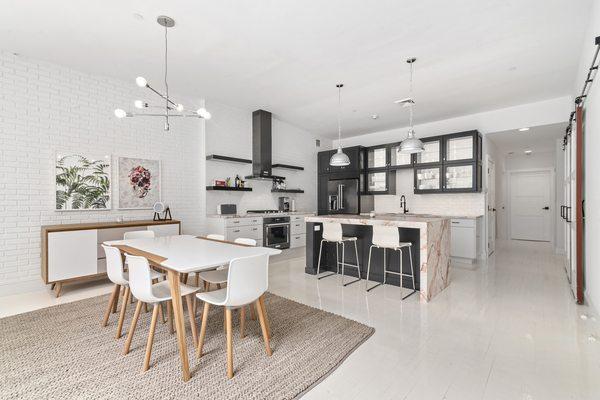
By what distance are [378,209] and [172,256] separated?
5.68 meters

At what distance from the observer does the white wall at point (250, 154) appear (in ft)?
18.0

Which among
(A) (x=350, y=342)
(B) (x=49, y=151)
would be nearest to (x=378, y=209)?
(A) (x=350, y=342)

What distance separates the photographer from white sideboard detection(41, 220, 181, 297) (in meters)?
3.48

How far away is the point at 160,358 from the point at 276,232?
143 inches

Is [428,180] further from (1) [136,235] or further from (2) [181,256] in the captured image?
(1) [136,235]

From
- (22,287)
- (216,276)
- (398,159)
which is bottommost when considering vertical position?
(22,287)

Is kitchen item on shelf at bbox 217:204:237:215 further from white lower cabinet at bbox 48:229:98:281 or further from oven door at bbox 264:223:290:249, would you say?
white lower cabinet at bbox 48:229:98:281

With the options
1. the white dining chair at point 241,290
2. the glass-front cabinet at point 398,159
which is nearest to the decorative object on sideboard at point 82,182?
the white dining chair at point 241,290

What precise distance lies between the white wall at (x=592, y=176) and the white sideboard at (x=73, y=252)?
17.8 ft

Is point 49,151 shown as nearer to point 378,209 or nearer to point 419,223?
point 419,223

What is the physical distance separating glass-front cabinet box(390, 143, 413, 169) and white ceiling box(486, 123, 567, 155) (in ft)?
5.27

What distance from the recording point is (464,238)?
5.31 metres

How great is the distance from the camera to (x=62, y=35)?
10.4 feet

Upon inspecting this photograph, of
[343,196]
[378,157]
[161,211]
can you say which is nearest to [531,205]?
[378,157]
